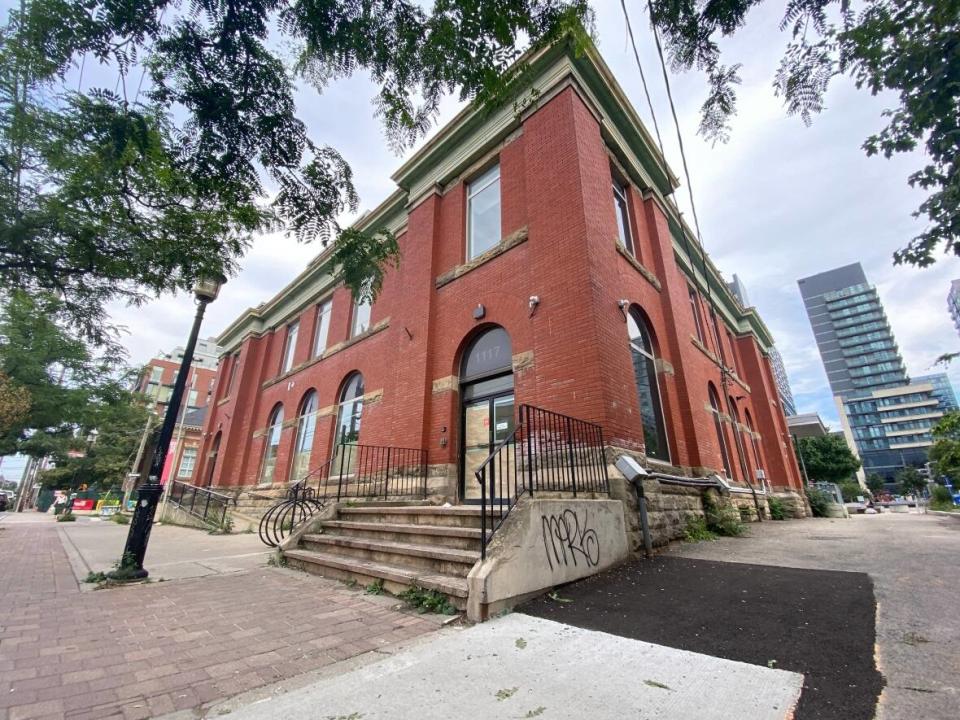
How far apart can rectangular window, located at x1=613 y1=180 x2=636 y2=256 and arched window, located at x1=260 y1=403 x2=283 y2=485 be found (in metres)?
13.5

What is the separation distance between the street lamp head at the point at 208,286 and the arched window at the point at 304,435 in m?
7.62

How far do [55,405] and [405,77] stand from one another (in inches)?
925

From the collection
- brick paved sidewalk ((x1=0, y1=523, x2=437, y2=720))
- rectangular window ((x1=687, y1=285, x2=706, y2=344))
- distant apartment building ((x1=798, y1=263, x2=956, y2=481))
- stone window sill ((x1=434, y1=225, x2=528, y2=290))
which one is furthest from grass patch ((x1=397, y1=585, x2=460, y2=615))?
distant apartment building ((x1=798, y1=263, x2=956, y2=481))

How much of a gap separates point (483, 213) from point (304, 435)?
9.73m

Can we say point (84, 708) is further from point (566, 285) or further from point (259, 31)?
point (566, 285)

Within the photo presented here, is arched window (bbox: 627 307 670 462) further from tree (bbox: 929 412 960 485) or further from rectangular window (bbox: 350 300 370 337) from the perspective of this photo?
tree (bbox: 929 412 960 485)

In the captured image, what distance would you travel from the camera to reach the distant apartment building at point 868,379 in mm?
97625

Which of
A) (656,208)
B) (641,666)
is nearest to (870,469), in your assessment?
(656,208)

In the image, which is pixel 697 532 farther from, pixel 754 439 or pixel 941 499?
pixel 941 499

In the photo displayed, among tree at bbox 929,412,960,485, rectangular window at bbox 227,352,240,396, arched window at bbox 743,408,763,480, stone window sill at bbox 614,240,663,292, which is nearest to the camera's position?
stone window sill at bbox 614,240,663,292

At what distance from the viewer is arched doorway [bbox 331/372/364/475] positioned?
38.7ft

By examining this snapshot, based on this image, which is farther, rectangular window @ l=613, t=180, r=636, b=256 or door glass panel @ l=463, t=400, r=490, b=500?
rectangular window @ l=613, t=180, r=636, b=256

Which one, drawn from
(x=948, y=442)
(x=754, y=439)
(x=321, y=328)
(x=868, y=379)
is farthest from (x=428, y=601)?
(x=868, y=379)

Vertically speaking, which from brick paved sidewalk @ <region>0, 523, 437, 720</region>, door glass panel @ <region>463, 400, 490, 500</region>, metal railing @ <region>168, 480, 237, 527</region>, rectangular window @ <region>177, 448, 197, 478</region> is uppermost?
rectangular window @ <region>177, 448, 197, 478</region>
